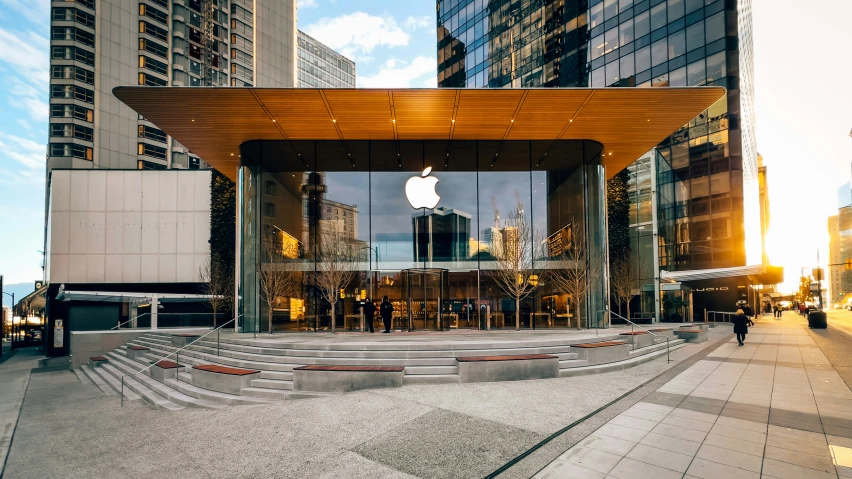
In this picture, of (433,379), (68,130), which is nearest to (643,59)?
(433,379)

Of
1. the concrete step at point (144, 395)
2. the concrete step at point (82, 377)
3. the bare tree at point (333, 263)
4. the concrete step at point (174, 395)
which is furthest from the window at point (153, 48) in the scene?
the concrete step at point (174, 395)

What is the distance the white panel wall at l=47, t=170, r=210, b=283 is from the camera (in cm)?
3091

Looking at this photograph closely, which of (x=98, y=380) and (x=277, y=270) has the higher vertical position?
(x=277, y=270)

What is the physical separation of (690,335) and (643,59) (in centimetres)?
3161

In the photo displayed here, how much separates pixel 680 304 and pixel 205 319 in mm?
36805

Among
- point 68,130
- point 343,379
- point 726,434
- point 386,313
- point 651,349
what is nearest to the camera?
point 726,434

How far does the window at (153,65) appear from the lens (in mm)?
61844

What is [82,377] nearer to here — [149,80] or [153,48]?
[149,80]

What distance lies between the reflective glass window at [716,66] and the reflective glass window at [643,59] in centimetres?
541

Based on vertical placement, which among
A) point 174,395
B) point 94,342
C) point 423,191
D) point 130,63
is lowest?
point 94,342

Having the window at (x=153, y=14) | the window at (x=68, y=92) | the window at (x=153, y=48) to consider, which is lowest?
the window at (x=68, y=92)

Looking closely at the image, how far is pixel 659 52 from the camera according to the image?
41781 mm

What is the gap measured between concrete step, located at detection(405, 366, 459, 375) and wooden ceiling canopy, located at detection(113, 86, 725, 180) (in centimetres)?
992

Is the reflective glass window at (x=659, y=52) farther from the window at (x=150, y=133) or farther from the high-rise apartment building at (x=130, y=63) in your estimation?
the high-rise apartment building at (x=130, y=63)
